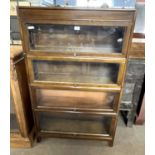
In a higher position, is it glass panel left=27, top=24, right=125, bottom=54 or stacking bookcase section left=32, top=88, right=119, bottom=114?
glass panel left=27, top=24, right=125, bottom=54

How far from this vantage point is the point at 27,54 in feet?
3.87

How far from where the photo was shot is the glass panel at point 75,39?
1.18m

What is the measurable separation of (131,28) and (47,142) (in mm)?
1420

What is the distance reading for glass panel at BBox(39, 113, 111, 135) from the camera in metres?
1.60

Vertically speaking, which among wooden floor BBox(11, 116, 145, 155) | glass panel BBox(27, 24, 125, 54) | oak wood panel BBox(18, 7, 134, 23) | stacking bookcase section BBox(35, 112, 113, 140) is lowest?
wooden floor BBox(11, 116, 145, 155)

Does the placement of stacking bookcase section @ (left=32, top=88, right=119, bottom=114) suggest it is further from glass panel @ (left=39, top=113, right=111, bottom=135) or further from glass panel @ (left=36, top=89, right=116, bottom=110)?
glass panel @ (left=39, top=113, right=111, bottom=135)

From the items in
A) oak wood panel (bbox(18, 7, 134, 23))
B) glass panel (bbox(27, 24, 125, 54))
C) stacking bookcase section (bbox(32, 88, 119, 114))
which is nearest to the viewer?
oak wood panel (bbox(18, 7, 134, 23))

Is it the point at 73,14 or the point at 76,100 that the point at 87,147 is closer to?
the point at 76,100

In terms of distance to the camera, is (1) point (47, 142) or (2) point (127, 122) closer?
(1) point (47, 142)

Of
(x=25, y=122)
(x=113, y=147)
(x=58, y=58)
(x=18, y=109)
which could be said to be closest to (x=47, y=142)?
(x=25, y=122)

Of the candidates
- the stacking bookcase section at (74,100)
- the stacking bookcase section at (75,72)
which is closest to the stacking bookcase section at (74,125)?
the stacking bookcase section at (74,100)

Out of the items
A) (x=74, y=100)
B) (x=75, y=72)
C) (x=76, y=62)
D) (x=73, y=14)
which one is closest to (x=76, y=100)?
(x=74, y=100)

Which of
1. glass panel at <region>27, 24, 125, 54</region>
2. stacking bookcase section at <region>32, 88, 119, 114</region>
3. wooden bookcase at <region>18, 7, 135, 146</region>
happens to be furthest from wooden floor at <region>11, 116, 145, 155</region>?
glass panel at <region>27, 24, 125, 54</region>
